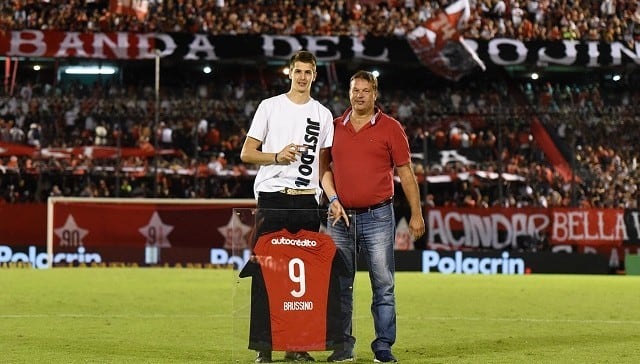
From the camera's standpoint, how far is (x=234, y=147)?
30.5 metres

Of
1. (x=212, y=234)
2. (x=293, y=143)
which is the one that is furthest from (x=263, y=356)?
(x=212, y=234)

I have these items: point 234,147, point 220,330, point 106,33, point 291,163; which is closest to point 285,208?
point 291,163

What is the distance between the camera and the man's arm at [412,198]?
9.25 meters

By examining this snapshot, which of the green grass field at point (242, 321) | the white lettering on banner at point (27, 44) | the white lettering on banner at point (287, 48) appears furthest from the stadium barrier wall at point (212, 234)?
the white lettering on banner at point (287, 48)

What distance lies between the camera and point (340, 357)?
888cm

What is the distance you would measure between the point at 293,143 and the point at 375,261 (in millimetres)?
1139

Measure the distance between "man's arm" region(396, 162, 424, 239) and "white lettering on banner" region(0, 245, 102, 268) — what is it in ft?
60.5

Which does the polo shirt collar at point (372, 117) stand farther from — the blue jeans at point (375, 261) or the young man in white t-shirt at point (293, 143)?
the blue jeans at point (375, 261)

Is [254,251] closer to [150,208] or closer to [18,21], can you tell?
[150,208]

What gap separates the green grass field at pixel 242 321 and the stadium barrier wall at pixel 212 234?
507 cm

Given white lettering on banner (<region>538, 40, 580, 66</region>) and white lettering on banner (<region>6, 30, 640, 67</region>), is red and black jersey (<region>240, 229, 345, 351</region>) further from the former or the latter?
white lettering on banner (<region>538, 40, 580, 66</region>)

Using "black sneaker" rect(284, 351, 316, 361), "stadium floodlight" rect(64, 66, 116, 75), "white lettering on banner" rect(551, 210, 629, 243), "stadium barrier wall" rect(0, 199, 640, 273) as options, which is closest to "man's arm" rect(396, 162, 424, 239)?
"black sneaker" rect(284, 351, 316, 361)

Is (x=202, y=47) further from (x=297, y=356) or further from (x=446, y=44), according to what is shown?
(x=297, y=356)

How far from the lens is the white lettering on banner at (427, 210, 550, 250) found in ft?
92.6
